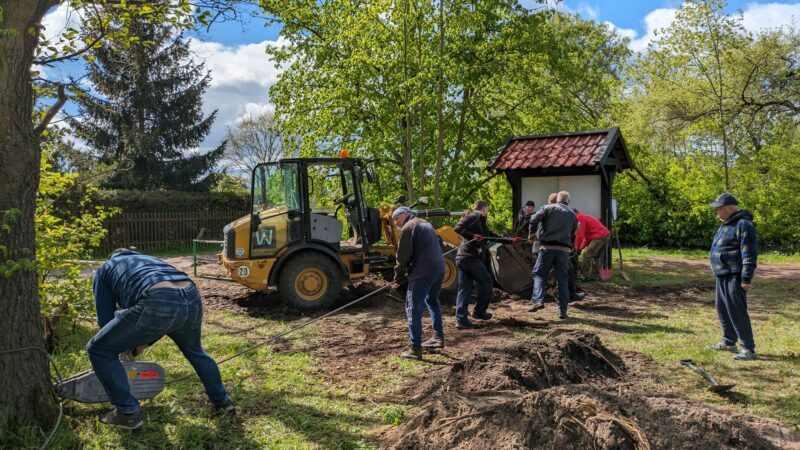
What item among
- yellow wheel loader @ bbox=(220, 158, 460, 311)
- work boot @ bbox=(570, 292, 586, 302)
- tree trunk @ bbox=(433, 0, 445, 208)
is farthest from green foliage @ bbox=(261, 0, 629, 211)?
work boot @ bbox=(570, 292, 586, 302)

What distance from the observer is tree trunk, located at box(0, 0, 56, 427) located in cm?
399

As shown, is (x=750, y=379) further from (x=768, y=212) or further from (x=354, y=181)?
(x=768, y=212)

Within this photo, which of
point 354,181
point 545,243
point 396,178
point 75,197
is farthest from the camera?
point 75,197

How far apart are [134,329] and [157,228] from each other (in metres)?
17.9

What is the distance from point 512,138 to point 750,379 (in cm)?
874

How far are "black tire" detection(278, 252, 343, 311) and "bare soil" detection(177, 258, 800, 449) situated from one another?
0.79 ft

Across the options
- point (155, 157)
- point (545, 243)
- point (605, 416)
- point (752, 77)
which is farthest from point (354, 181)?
point (155, 157)

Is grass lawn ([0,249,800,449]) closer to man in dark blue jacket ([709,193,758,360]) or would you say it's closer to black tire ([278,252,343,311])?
man in dark blue jacket ([709,193,758,360])

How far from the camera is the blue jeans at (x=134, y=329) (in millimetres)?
3957

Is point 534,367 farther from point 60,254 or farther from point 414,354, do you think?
point 60,254

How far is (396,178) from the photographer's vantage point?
48.2ft

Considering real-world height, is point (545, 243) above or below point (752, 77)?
below

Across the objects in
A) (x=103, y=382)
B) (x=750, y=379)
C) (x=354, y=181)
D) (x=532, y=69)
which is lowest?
(x=750, y=379)

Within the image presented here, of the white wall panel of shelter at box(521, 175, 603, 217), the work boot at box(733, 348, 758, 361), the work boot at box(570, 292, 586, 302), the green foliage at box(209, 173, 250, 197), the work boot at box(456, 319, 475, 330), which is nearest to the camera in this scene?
the work boot at box(733, 348, 758, 361)
